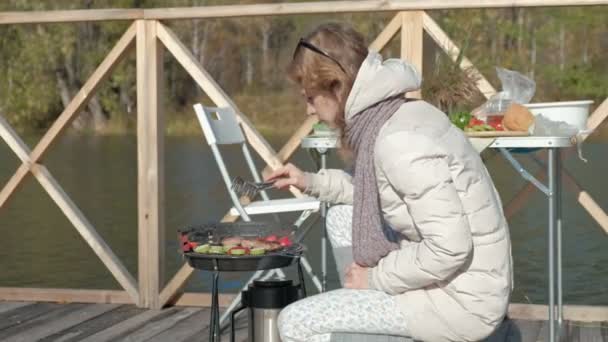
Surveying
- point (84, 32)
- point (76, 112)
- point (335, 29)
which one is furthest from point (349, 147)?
point (84, 32)

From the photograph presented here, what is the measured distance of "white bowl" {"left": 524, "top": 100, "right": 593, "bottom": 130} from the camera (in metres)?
4.12

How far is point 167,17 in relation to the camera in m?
4.82

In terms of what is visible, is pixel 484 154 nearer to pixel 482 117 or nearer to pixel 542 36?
pixel 482 117

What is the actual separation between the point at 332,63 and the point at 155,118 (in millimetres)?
2123

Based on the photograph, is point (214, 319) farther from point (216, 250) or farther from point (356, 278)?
point (356, 278)

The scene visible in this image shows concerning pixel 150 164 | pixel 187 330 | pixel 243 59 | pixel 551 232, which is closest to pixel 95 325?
pixel 187 330

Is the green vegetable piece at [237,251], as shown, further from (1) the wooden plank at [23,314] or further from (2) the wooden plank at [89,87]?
(2) the wooden plank at [89,87]

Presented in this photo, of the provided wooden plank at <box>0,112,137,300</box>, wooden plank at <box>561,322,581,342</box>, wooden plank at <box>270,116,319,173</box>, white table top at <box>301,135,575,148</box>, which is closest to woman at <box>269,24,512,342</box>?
white table top at <box>301,135,575,148</box>

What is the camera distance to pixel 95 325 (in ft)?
15.1

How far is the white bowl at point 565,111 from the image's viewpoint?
412cm

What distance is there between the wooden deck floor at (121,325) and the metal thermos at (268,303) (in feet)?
2.59

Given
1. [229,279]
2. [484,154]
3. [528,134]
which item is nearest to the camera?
[528,134]

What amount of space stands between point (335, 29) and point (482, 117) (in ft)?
4.29

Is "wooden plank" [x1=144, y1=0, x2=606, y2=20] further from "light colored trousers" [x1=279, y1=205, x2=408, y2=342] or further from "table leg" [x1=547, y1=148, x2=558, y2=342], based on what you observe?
"light colored trousers" [x1=279, y1=205, x2=408, y2=342]
